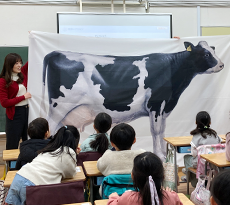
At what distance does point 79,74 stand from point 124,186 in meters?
2.12

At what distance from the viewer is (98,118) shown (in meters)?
2.78

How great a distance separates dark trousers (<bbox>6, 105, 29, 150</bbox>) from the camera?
3316mm

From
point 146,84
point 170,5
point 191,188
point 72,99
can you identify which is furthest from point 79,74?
point 170,5

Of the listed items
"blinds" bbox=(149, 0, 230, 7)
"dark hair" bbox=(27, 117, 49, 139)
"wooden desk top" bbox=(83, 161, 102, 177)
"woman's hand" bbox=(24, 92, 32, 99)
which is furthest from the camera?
"blinds" bbox=(149, 0, 230, 7)

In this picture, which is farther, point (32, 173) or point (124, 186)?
point (124, 186)

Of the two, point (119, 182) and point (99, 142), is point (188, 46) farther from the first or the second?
point (119, 182)

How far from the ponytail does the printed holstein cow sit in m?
1.23

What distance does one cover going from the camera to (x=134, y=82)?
387cm

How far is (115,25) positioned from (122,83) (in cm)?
136

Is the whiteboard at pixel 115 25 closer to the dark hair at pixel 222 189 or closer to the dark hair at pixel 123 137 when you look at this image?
the dark hair at pixel 123 137

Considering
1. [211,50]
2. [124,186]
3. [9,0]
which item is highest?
[9,0]

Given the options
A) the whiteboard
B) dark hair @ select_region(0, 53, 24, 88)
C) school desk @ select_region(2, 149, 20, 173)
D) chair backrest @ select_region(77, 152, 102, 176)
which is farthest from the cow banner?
chair backrest @ select_region(77, 152, 102, 176)

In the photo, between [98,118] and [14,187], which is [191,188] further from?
[14,187]

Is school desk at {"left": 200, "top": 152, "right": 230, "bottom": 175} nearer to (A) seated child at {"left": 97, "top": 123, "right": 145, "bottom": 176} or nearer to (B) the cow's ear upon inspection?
(A) seated child at {"left": 97, "top": 123, "right": 145, "bottom": 176}
